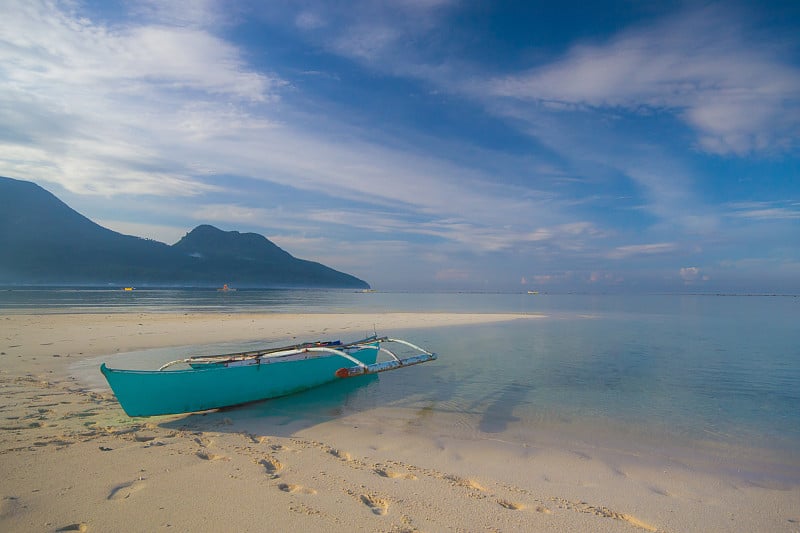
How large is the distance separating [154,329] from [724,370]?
23603 millimetres

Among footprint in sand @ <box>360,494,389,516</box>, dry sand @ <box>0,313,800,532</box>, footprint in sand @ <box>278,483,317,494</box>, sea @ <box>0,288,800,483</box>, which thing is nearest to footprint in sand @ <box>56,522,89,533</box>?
dry sand @ <box>0,313,800,532</box>

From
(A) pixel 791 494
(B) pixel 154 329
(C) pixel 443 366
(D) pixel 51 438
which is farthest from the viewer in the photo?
(B) pixel 154 329

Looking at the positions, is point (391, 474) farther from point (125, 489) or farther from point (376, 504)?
point (125, 489)

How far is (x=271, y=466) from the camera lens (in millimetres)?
5652

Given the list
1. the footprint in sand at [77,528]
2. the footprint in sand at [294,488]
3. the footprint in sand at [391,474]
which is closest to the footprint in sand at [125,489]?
the footprint in sand at [77,528]

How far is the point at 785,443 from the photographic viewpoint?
24.6 feet

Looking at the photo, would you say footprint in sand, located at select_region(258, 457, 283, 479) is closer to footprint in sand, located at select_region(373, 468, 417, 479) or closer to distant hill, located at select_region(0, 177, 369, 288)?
footprint in sand, located at select_region(373, 468, 417, 479)

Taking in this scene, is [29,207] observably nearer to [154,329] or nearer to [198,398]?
[154,329]

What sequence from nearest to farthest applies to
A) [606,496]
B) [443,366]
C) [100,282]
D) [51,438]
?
[606,496], [51,438], [443,366], [100,282]

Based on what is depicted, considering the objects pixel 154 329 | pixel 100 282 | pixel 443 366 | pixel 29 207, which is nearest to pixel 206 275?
pixel 100 282

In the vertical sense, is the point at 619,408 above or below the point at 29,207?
below

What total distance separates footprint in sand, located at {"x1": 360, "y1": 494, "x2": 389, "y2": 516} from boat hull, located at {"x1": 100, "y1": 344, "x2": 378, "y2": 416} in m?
4.54

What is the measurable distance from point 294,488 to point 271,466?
0.86 metres

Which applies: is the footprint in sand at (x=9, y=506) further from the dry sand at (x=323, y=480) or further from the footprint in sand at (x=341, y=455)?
the footprint in sand at (x=341, y=455)
